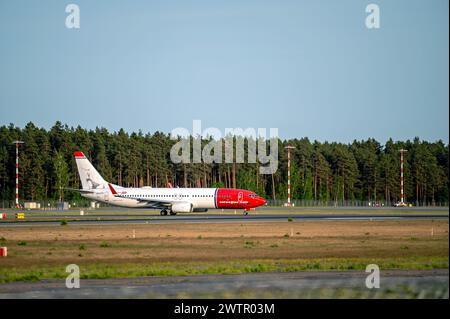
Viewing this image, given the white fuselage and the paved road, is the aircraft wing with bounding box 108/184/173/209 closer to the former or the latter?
the white fuselage

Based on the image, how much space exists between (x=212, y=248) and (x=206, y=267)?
38.3 ft

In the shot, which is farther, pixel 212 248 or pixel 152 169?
pixel 152 169

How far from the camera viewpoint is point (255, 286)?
29.6 meters

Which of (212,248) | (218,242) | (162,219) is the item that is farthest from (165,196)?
(212,248)

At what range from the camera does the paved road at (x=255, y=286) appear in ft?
89.7

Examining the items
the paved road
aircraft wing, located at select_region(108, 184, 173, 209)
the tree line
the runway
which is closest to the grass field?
the paved road

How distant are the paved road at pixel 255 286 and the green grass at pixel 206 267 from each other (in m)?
1.49

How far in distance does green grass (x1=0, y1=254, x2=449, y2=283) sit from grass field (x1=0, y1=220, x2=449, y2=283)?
0.16 ft

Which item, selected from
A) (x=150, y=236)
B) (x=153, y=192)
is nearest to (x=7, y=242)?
(x=150, y=236)

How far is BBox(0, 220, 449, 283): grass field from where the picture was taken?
36781 millimetres

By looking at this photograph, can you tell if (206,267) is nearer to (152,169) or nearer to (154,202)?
(154,202)

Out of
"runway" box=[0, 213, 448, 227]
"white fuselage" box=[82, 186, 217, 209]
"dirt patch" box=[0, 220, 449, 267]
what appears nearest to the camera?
"dirt patch" box=[0, 220, 449, 267]

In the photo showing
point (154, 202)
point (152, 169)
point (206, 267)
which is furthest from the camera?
point (152, 169)
